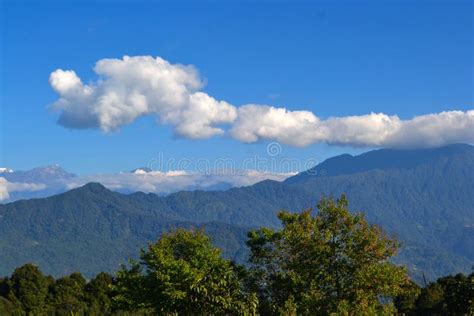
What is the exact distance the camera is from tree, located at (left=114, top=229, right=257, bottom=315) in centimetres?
3883

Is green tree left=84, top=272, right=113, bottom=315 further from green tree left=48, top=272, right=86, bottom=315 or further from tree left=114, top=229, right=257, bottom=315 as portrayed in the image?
tree left=114, top=229, right=257, bottom=315

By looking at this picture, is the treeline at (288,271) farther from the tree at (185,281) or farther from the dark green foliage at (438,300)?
the dark green foliage at (438,300)

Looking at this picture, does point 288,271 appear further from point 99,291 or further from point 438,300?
point 99,291

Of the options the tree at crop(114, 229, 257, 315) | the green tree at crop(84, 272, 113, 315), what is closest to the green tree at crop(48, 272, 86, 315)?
the green tree at crop(84, 272, 113, 315)

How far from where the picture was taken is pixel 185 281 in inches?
1767

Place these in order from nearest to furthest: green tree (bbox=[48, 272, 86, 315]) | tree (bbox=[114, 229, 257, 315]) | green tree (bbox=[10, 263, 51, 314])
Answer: tree (bbox=[114, 229, 257, 315]) → green tree (bbox=[48, 272, 86, 315]) → green tree (bbox=[10, 263, 51, 314])

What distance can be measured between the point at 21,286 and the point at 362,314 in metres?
95.2

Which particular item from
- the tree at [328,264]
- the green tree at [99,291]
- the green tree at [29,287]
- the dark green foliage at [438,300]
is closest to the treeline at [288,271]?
the tree at [328,264]

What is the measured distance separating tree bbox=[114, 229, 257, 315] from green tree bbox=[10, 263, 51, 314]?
5659 centimetres

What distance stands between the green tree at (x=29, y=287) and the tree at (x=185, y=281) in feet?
186

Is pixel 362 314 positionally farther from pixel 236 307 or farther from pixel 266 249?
pixel 266 249

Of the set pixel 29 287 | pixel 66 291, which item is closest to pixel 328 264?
pixel 66 291

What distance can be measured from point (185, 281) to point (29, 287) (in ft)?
258

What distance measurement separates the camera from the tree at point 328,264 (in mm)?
46219
